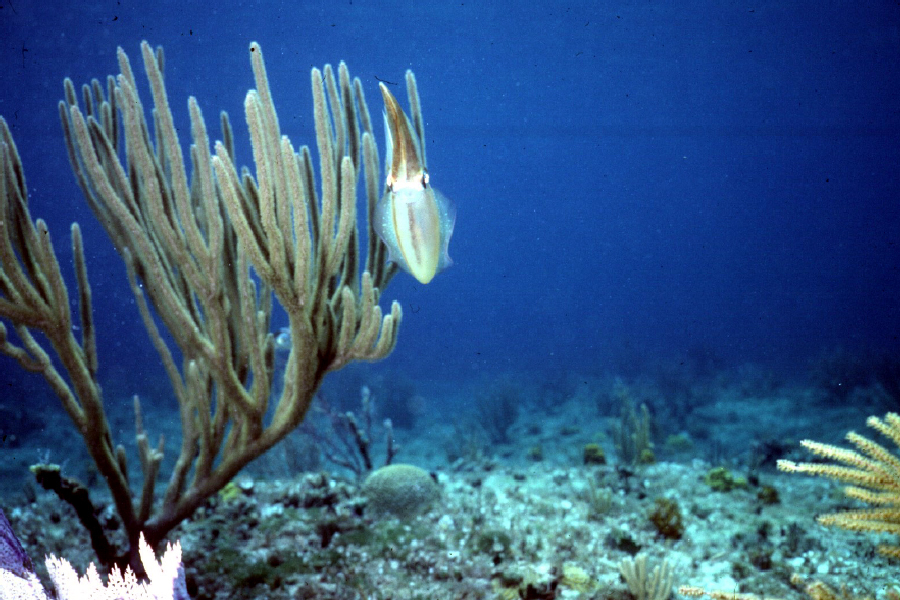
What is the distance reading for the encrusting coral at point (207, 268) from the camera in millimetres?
2441

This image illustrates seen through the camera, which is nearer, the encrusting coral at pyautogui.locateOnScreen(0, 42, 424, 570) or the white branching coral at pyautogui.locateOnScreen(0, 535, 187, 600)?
the white branching coral at pyautogui.locateOnScreen(0, 535, 187, 600)

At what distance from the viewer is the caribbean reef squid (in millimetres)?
1690

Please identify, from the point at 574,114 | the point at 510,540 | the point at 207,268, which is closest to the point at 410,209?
the point at 207,268

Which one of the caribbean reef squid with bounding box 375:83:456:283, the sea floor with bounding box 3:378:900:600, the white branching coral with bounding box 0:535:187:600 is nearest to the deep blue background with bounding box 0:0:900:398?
the caribbean reef squid with bounding box 375:83:456:283

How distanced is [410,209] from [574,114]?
42.5 metres

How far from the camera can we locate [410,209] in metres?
1.81

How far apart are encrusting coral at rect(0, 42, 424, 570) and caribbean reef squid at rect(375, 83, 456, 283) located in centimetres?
66

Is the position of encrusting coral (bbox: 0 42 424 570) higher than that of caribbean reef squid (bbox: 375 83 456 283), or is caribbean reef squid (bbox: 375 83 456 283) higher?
encrusting coral (bbox: 0 42 424 570)

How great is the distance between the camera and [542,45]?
2733cm

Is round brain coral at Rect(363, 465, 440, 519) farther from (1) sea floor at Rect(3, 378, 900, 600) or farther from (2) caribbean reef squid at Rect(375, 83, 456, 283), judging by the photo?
(2) caribbean reef squid at Rect(375, 83, 456, 283)

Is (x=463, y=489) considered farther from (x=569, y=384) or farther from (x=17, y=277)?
(x=569, y=384)

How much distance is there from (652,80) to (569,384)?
2537cm

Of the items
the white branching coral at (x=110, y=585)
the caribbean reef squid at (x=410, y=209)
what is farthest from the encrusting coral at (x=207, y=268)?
the white branching coral at (x=110, y=585)

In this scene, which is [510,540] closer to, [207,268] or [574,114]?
[207,268]
